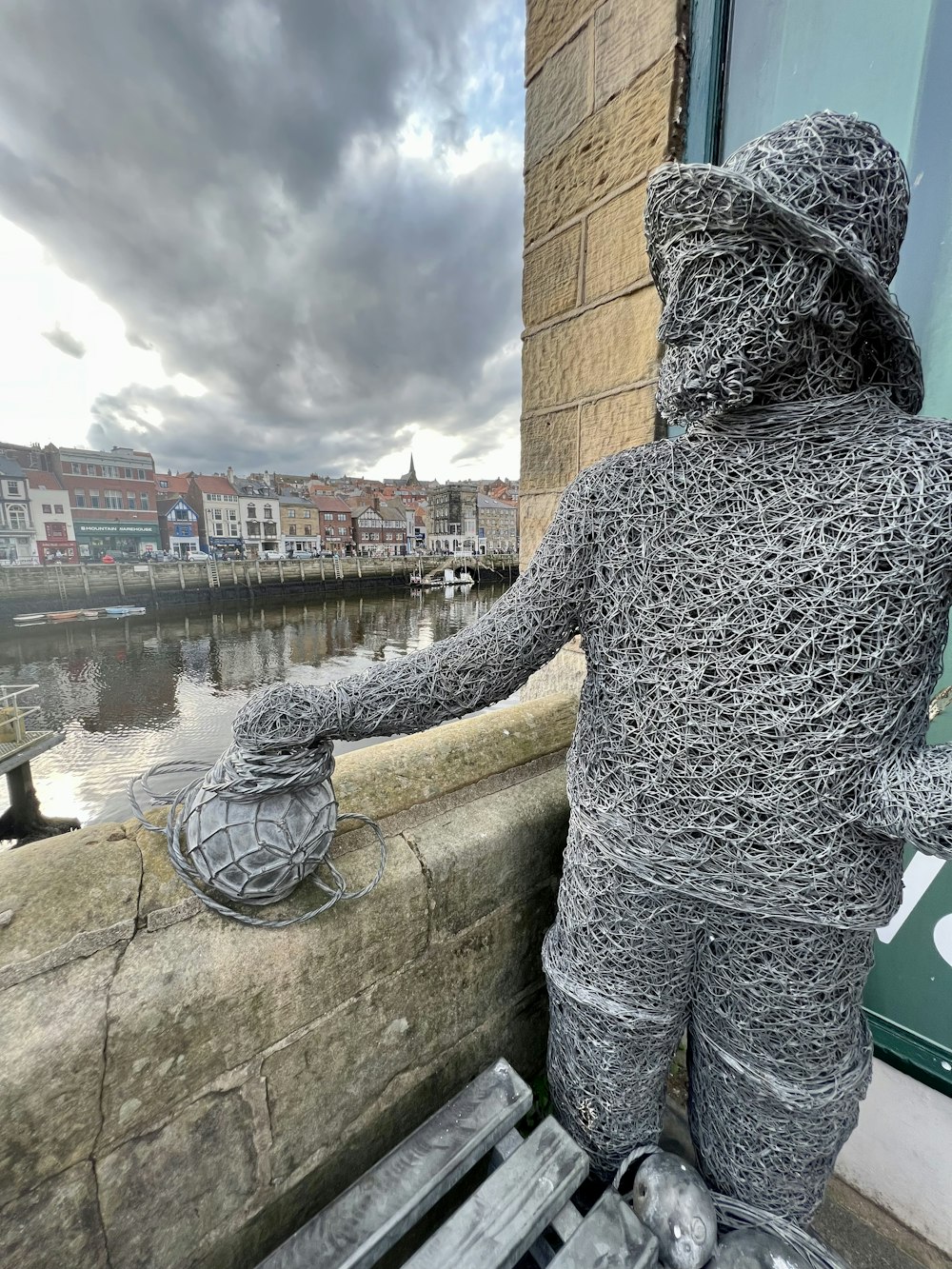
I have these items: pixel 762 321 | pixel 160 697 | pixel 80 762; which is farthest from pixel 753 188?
pixel 160 697

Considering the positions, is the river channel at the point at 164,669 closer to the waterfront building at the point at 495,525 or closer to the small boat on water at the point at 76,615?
the small boat on water at the point at 76,615

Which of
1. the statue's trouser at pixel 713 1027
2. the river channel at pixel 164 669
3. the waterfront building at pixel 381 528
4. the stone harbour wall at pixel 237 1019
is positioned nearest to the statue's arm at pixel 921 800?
the statue's trouser at pixel 713 1027

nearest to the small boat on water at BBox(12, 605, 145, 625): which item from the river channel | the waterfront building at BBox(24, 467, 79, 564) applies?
the river channel

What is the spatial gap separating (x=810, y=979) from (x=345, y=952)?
0.70 meters

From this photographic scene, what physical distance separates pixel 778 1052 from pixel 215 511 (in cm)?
4098

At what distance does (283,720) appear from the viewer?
2.35 feet

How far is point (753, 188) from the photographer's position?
0.53m

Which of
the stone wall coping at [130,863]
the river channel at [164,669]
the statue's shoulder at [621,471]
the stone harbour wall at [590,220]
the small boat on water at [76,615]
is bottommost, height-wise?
the river channel at [164,669]

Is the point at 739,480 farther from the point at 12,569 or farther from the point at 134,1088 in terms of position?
the point at 12,569

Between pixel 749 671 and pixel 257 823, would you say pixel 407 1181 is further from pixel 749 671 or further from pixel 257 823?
pixel 749 671

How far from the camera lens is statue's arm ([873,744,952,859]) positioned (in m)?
0.60

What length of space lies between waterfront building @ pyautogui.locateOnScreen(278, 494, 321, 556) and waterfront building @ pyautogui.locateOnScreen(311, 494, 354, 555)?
1.96ft

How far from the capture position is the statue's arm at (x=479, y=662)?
765 mm

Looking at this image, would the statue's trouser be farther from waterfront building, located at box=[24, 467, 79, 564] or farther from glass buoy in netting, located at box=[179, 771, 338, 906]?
waterfront building, located at box=[24, 467, 79, 564]
